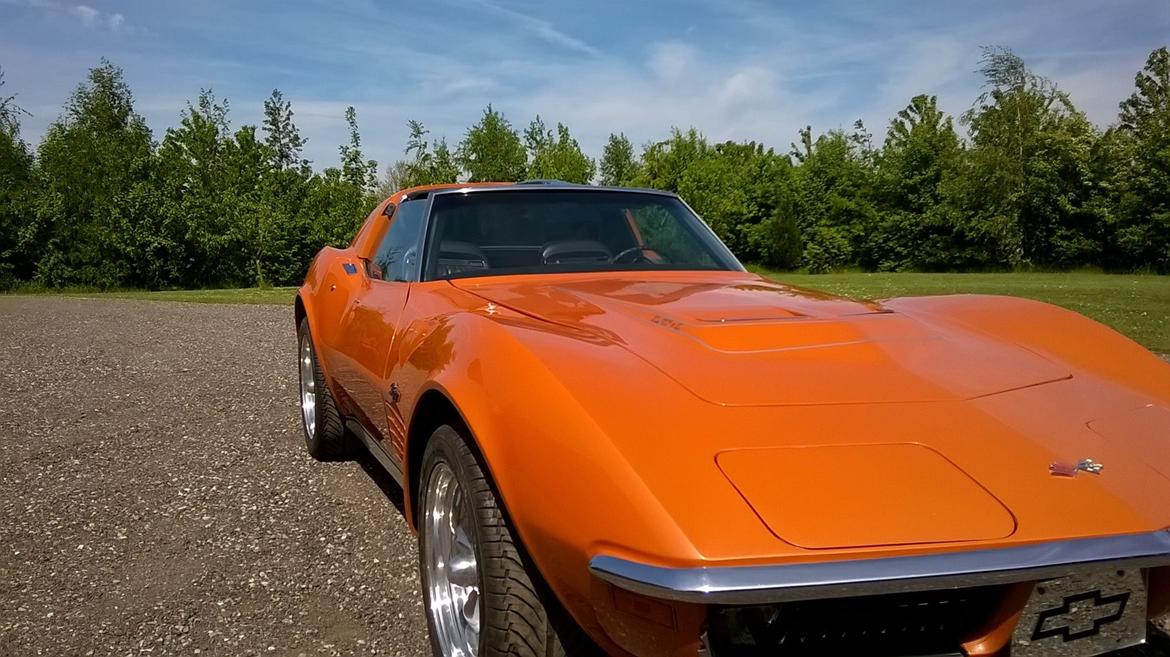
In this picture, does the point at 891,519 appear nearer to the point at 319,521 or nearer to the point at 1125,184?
the point at 319,521

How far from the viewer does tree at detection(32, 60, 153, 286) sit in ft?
125

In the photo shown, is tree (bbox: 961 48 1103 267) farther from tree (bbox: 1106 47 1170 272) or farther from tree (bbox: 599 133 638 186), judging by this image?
tree (bbox: 599 133 638 186)

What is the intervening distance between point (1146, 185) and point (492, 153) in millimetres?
28068

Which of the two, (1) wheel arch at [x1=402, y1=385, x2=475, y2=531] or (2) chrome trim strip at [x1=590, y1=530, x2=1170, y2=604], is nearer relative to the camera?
(2) chrome trim strip at [x1=590, y1=530, x2=1170, y2=604]

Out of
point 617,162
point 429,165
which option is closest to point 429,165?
point 429,165

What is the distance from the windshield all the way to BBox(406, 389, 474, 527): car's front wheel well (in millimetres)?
976

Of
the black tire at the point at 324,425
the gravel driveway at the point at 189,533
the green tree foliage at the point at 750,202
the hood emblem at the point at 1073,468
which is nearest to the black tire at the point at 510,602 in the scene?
the gravel driveway at the point at 189,533

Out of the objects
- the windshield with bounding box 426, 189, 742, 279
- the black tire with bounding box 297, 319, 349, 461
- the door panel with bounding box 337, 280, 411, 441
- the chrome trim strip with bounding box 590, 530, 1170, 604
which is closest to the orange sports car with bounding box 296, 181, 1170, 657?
the chrome trim strip with bounding box 590, 530, 1170, 604

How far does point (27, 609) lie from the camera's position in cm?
278

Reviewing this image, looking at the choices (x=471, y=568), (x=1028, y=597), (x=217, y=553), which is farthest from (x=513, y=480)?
(x=217, y=553)

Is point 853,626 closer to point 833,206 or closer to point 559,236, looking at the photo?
point 559,236

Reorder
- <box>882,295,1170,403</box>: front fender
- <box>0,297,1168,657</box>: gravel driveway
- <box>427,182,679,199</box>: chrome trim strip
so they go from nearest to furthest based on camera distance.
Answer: <box>882,295,1170,403</box>: front fender
<box>0,297,1168,657</box>: gravel driveway
<box>427,182,679,199</box>: chrome trim strip

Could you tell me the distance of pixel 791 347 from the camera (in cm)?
204

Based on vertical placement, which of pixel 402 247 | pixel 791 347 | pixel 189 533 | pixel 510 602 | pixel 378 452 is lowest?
pixel 189 533
